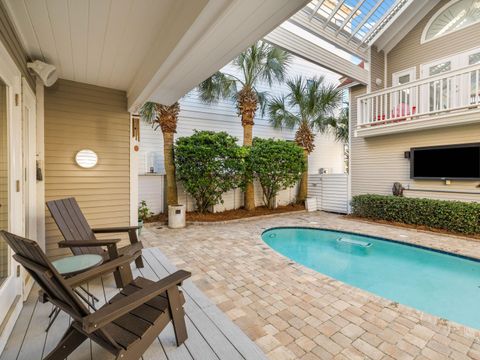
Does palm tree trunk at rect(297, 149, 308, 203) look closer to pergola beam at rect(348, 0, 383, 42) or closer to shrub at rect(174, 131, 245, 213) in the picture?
shrub at rect(174, 131, 245, 213)

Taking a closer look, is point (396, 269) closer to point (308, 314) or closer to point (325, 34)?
point (308, 314)

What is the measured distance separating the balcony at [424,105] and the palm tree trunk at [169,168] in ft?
20.6

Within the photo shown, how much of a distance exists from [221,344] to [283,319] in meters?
0.75

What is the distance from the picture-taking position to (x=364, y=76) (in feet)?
28.2

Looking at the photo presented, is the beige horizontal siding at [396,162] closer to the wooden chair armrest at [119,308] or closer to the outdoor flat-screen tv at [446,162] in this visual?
the outdoor flat-screen tv at [446,162]

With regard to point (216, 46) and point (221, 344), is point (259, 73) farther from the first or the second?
point (221, 344)

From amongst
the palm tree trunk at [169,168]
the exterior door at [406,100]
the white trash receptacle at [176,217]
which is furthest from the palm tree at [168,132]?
the exterior door at [406,100]

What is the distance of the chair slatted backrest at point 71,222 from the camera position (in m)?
3.03

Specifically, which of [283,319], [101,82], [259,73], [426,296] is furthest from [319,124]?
[283,319]

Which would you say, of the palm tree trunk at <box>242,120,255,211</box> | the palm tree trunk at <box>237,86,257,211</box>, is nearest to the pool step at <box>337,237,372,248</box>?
the palm tree trunk at <box>242,120,255,211</box>

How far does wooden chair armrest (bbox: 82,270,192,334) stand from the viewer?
1.38m

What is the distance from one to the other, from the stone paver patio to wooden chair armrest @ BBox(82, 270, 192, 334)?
103 centimetres

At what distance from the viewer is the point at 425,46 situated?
808 centimetres

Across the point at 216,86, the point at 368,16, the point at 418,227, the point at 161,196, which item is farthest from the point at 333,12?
the point at 161,196
